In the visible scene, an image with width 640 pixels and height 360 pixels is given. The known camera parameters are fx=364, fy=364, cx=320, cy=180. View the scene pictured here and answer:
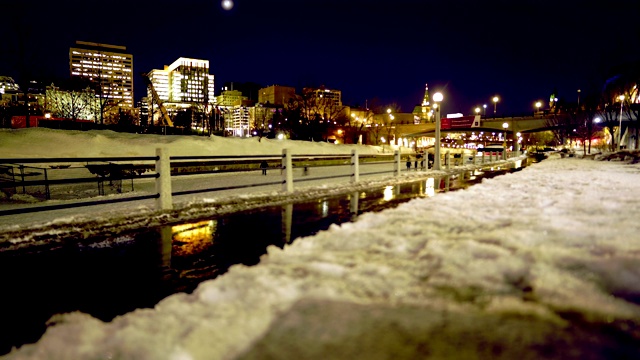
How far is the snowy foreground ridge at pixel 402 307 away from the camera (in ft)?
7.61

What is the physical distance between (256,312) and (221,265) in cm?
154

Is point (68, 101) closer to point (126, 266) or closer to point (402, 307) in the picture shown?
point (126, 266)

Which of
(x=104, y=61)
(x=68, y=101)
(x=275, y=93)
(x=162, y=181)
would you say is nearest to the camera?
(x=162, y=181)

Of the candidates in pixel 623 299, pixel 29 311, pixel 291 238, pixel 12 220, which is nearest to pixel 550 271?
pixel 623 299

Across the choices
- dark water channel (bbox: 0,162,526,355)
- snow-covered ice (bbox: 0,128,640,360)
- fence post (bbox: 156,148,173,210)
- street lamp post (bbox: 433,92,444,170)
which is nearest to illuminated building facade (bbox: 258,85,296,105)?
street lamp post (bbox: 433,92,444,170)

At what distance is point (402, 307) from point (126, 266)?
324 cm

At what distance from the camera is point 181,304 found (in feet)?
9.73

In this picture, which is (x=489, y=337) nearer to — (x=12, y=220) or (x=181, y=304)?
(x=181, y=304)

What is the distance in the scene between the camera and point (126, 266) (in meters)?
4.27

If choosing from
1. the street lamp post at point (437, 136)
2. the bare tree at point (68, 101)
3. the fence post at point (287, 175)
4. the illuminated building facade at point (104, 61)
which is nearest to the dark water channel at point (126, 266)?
the fence post at point (287, 175)

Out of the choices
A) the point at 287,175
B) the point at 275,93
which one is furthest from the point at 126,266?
the point at 275,93

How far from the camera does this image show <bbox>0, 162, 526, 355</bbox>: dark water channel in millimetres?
3129

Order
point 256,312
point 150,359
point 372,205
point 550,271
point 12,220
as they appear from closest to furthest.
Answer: point 150,359 → point 256,312 → point 550,271 → point 12,220 → point 372,205

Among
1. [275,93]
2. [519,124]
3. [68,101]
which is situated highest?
[275,93]
